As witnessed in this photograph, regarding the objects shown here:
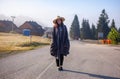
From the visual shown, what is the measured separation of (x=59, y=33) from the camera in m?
11.9

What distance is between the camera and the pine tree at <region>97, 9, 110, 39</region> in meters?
116

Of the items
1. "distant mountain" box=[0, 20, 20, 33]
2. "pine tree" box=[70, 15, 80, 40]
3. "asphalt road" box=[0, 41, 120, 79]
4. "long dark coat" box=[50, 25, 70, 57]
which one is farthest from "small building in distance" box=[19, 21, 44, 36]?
"long dark coat" box=[50, 25, 70, 57]

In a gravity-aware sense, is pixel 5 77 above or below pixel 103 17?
below

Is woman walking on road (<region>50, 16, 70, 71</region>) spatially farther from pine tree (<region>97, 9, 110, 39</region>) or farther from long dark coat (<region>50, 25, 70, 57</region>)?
pine tree (<region>97, 9, 110, 39</region>)

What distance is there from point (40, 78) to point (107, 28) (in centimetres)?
10876

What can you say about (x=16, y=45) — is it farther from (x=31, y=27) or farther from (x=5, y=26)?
(x=31, y=27)

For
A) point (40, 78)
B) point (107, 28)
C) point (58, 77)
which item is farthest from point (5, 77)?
point (107, 28)

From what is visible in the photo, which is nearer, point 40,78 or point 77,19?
point 40,78

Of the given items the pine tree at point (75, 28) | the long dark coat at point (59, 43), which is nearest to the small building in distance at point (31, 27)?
the pine tree at point (75, 28)

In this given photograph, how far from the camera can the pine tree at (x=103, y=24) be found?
116m

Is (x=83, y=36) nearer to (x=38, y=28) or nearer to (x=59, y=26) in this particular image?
(x=38, y=28)

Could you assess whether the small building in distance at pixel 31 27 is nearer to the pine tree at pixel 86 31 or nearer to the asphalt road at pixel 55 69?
the pine tree at pixel 86 31

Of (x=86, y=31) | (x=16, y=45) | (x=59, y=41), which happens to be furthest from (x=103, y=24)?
(x=59, y=41)

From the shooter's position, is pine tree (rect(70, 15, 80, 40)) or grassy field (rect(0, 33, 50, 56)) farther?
pine tree (rect(70, 15, 80, 40))
